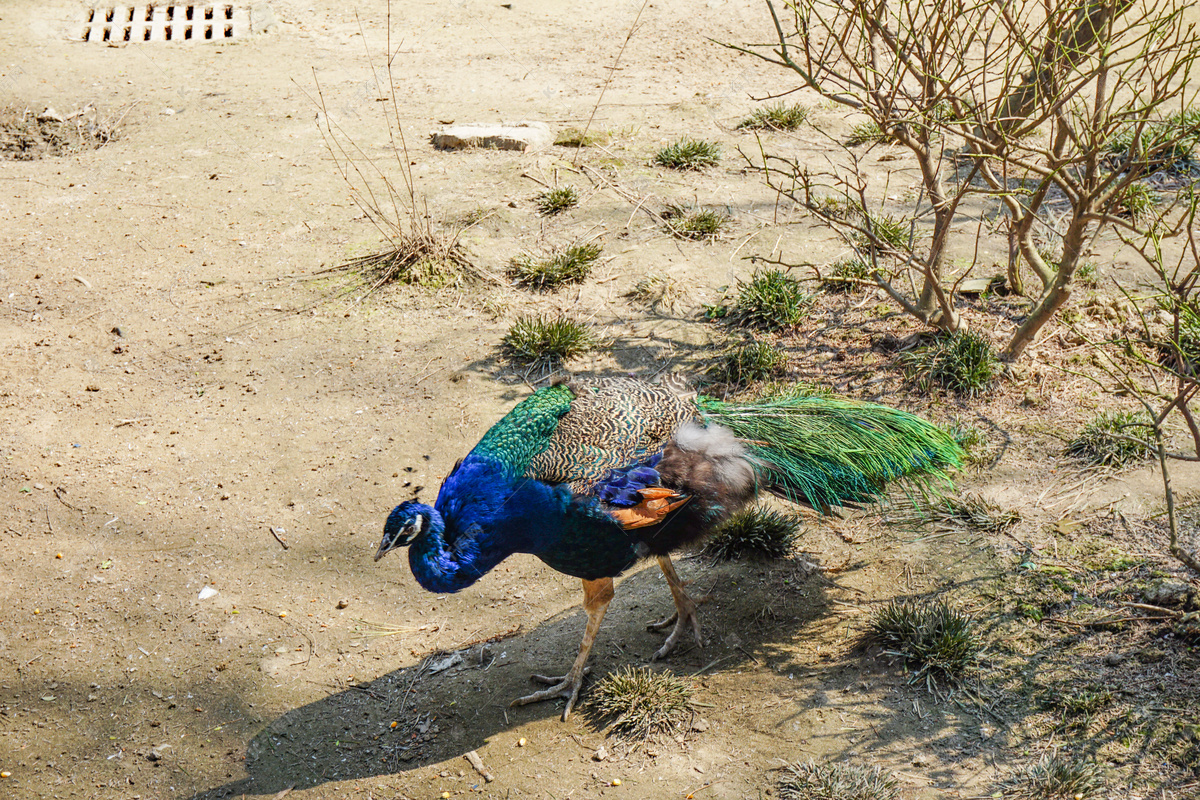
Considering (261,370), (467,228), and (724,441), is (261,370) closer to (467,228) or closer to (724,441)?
(467,228)

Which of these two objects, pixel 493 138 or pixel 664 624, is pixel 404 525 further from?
A: pixel 493 138

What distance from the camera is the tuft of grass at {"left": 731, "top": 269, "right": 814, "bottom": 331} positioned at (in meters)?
6.18

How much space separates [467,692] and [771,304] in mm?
3315

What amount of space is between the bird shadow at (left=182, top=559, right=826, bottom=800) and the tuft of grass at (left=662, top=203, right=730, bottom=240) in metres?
3.18

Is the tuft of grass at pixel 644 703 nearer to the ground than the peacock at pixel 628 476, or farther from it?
nearer to the ground

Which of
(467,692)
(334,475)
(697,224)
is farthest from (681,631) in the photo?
(697,224)

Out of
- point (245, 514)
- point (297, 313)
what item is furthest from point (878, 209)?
point (245, 514)

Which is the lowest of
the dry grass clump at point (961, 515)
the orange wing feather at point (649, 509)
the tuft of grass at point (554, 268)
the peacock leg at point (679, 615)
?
the peacock leg at point (679, 615)

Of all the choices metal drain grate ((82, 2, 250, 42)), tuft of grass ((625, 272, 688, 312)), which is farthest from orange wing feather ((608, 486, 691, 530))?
metal drain grate ((82, 2, 250, 42))

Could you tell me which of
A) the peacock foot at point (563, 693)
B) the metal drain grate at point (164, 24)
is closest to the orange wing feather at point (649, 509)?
the peacock foot at point (563, 693)

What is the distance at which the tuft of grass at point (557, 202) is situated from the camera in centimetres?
732

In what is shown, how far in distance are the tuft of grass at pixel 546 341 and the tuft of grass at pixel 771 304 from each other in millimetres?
1095

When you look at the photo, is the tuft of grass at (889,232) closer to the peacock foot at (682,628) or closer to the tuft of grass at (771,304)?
the tuft of grass at (771,304)

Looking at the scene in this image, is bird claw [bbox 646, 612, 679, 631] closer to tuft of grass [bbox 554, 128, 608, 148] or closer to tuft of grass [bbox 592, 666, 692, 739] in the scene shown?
tuft of grass [bbox 592, 666, 692, 739]
